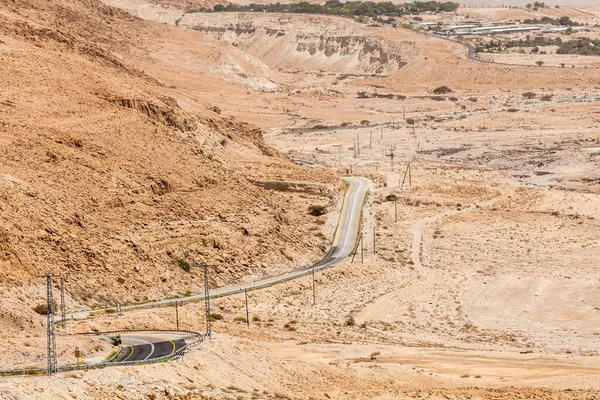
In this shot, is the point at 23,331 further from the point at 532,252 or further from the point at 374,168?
the point at 374,168

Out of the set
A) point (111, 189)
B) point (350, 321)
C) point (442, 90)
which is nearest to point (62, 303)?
point (111, 189)

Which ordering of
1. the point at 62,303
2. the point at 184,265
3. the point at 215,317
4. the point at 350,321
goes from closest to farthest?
the point at 62,303, the point at 215,317, the point at 350,321, the point at 184,265

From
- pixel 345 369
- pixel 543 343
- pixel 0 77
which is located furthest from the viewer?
pixel 0 77

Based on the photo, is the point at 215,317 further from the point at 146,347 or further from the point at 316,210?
Result: the point at 316,210

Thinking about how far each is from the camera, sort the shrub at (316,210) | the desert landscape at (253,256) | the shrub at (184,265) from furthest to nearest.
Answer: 1. the shrub at (316,210)
2. the shrub at (184,265)
3. the desert landscape at (253,256)

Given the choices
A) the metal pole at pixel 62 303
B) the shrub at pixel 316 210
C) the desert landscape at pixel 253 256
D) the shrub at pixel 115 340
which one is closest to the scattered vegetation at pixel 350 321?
the desert landscape at pixel 253 256

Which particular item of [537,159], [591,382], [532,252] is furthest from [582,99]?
[591,382]

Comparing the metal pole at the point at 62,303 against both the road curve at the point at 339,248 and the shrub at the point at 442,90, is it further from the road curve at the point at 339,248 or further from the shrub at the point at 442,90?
the shrub at the point at 442,90
